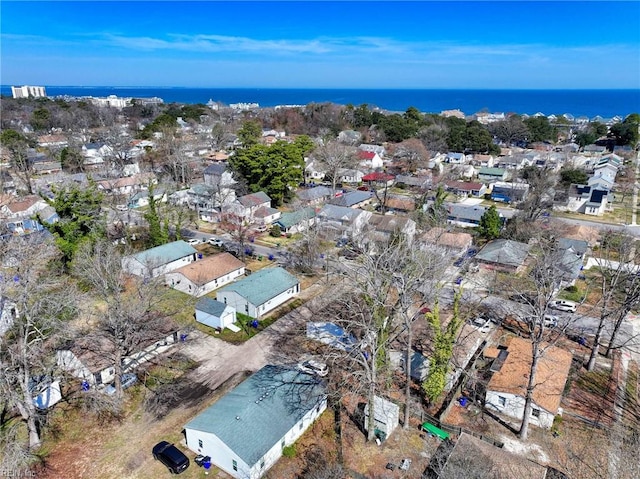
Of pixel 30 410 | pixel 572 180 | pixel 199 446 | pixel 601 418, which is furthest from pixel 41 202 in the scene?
pixel 572 180

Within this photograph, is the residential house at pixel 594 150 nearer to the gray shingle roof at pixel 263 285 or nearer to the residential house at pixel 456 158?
the residential house at pixel 456 158

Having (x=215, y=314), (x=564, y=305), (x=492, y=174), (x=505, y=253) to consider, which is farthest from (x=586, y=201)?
(x=215, y=314)

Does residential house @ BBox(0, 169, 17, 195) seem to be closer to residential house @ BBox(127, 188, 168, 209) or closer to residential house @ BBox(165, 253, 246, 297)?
residential house @ BBox(127, 188, 168, 209)

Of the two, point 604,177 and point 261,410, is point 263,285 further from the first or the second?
point 604,177

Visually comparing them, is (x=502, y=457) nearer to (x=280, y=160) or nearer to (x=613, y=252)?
(x=613, y=252)

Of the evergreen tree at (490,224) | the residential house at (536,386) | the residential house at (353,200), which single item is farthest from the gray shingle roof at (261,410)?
the residential house at (353,200)

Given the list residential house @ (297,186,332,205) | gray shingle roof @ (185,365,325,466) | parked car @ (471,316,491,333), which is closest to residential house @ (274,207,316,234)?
residential house @ (297,186,332,205)
